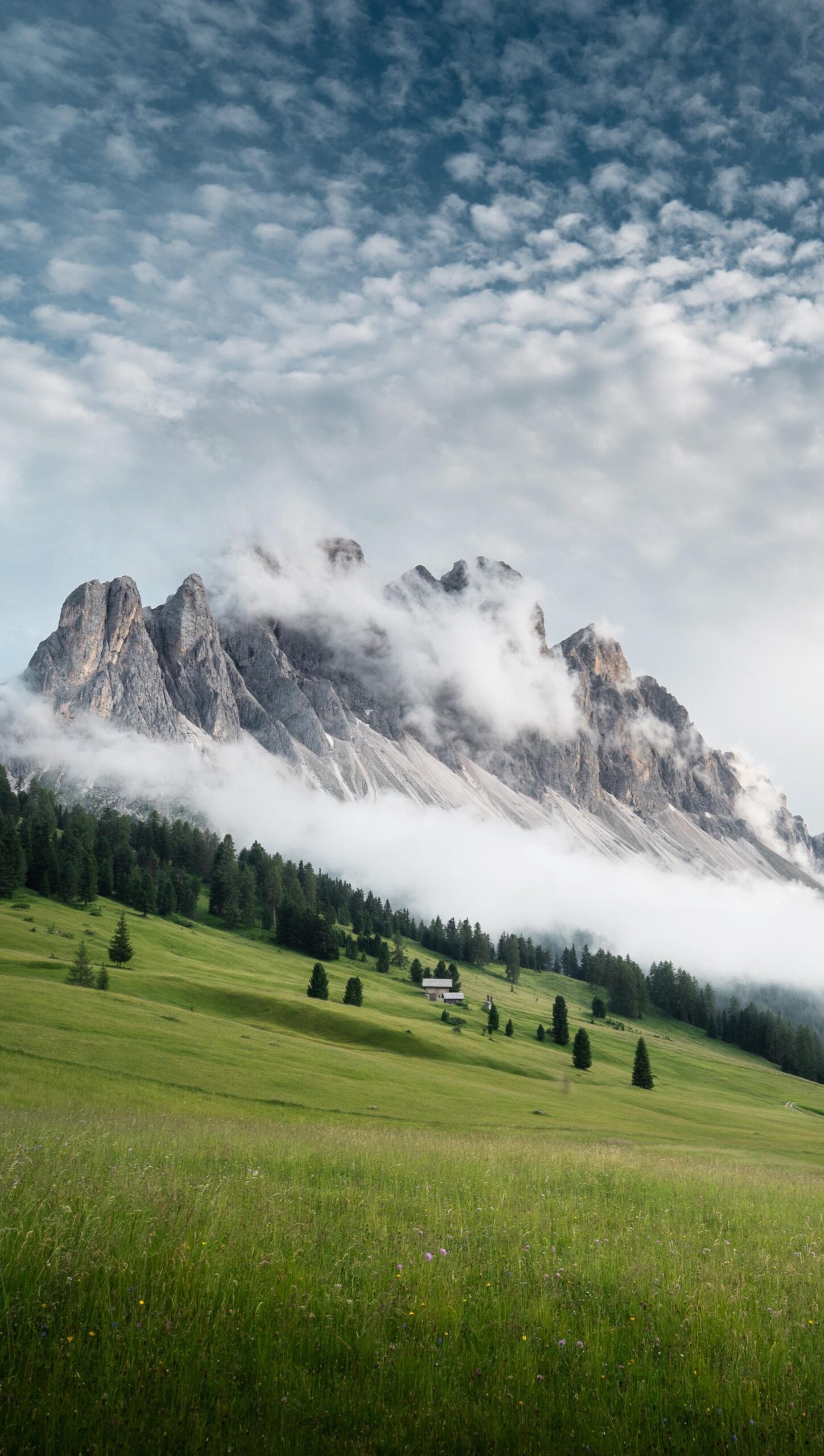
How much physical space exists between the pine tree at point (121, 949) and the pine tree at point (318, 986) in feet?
72.4

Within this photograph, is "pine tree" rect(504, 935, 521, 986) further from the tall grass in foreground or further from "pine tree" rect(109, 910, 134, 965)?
the tall grass in foreground

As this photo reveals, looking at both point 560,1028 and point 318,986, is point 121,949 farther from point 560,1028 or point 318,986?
point 560,1028

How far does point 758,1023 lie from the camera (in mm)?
181875

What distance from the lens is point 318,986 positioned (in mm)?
92438

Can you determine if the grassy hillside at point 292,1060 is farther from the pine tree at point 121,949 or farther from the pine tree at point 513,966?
the pine tree at point 513,966

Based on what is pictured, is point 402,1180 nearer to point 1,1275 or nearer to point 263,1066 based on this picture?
point 1,1275

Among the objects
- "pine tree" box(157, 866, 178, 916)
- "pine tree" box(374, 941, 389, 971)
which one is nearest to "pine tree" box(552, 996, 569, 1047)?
"pine tree" box(374, 941, 389, 971)

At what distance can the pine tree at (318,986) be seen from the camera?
301 ft

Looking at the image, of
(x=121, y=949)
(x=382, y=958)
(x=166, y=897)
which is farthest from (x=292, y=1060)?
(x=382, y=958)

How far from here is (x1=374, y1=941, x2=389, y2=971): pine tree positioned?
146 m

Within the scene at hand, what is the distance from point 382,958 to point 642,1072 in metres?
66.3

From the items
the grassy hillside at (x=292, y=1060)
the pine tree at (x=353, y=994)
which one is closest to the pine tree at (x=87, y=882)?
the grassy hillside at (x=292, y=1060)

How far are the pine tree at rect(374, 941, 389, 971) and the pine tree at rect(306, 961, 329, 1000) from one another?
5367cm

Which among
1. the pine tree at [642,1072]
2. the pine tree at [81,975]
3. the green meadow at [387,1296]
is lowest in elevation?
the pine tree at [642,1072]
